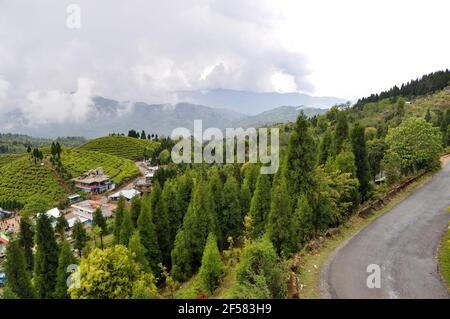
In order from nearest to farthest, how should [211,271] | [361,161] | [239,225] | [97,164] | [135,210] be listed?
[211,271]
[361,161]
[239,225]
[135,210]
[97,164]

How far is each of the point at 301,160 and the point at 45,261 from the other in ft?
69.6

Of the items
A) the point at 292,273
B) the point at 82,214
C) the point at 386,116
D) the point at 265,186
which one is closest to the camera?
the point at 292,273

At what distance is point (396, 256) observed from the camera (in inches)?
616

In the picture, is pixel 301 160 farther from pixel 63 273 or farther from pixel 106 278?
pixel 63 273

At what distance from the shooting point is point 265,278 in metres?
11.2

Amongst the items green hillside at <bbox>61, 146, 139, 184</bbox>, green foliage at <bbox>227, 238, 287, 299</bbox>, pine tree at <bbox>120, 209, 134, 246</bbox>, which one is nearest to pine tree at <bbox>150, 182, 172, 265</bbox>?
pine tree at <bbox>120, 209, 134, 246</bbox>

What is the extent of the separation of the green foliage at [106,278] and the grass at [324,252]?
6.47 m

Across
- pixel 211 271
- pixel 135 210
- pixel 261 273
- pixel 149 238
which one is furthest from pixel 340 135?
pixel 135 210

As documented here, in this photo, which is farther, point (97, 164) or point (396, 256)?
point (97, 164)

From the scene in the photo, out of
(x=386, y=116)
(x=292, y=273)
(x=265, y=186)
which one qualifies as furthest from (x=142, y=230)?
(x=386, y=116)

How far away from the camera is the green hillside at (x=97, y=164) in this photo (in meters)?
92.3
